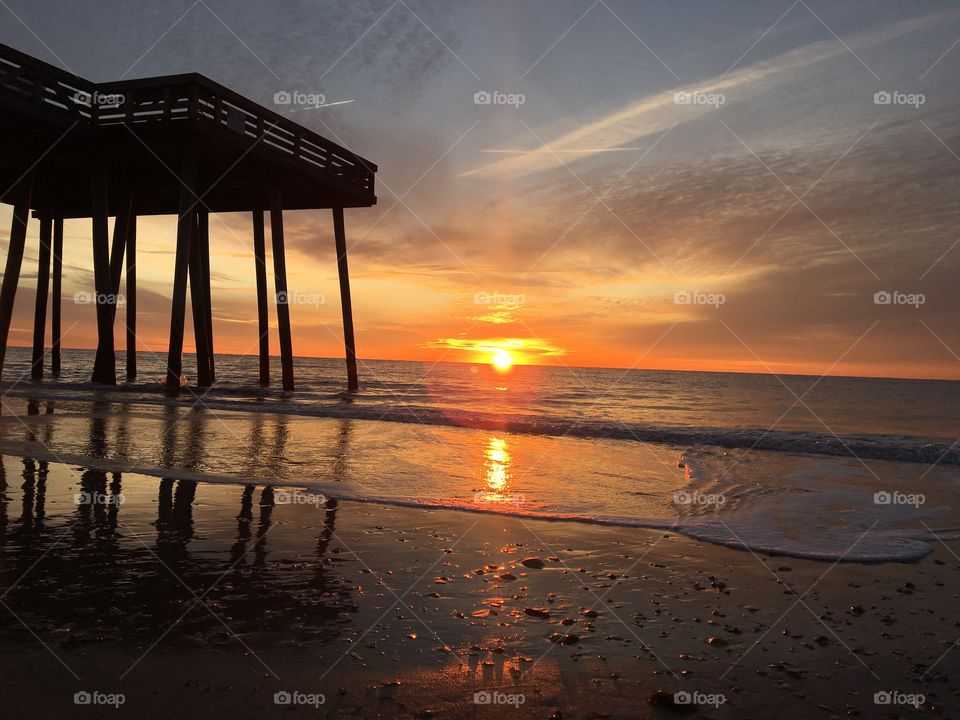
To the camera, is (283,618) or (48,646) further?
(283,618)

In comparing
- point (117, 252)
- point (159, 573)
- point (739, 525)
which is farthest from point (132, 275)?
point (739, 525)

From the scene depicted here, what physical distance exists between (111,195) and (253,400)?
Result: 30.2 feet

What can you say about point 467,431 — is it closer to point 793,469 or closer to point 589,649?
point 793,469

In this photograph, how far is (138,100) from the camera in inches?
656

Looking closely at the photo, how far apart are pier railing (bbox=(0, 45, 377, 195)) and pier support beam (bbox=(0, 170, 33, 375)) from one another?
269 cm

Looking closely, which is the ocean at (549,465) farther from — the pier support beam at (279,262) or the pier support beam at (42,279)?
the pier support beam at (42,279)

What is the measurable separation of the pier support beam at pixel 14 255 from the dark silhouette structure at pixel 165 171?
32 millimetres

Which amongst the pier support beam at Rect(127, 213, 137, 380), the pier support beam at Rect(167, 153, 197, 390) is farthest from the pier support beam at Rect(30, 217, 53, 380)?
the pier support beam at Rect(167, 153, 197, 390)

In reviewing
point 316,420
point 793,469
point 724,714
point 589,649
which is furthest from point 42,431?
point 793,469

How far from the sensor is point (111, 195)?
2319 cm

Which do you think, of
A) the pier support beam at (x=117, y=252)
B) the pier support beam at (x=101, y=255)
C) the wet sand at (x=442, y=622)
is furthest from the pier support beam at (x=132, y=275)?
the wet sand at (x=442, y=622)

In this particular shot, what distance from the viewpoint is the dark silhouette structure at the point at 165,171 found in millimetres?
16047

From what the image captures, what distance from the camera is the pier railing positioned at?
14.9 metres

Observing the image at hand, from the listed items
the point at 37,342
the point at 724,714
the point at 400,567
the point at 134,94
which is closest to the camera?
the point at 724,714
